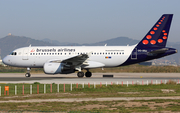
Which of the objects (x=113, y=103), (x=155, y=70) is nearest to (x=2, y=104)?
(x=113, y=103)

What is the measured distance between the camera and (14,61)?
44219mm

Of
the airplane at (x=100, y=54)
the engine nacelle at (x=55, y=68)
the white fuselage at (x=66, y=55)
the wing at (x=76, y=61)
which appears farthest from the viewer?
the white fuselage at (x=66, y=55)

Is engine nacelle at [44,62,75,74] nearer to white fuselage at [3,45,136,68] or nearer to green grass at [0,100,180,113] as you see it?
white fuselage at [3,45,136,68]

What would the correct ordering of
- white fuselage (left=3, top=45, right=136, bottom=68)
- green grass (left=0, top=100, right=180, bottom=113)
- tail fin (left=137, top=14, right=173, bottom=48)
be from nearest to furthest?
green grass (left=0, top=100, right=180, bottom=113), white fuselage (left=3, top=45, right=136, bottom=68), tail fin (left=137, top=14, right=173, bottom=48)

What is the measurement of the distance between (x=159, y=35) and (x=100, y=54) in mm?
9093

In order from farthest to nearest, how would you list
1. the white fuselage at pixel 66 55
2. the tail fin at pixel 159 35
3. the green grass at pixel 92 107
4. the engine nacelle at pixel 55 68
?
the tail fin at pixel 159 35 < the white fuselage at pixel 66 55 < the engine nacelle at pixel 55 68 < the green grass at pixel 92 107

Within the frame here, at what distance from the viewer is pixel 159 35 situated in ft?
137

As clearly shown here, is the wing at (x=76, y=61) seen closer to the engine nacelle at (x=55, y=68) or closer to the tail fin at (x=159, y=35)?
the engine nacelle at (x=55, y=68)

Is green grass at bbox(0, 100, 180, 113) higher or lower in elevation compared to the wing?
lower

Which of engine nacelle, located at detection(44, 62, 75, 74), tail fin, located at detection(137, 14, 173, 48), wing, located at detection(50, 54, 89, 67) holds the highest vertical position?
tail fin, located at detection(137, 14, 173, 48)

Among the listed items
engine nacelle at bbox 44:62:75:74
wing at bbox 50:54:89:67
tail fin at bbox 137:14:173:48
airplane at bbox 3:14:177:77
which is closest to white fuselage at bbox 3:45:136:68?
airplane at bbox 3:14:177:77

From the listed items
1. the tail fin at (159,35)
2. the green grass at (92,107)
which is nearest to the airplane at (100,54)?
the tail fin at (159,35)

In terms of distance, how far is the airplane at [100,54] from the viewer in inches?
1569

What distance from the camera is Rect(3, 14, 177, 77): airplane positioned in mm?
39844
